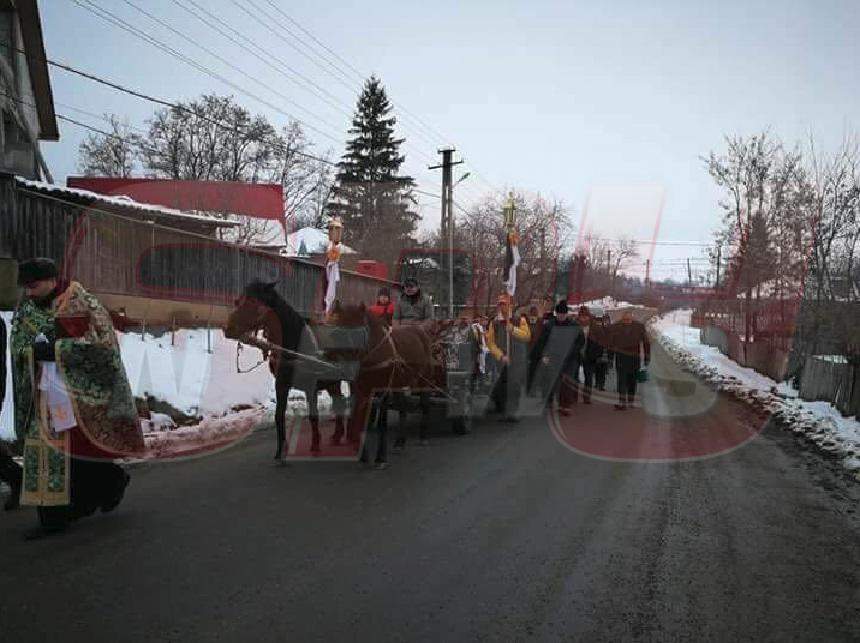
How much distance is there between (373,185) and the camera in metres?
52.8

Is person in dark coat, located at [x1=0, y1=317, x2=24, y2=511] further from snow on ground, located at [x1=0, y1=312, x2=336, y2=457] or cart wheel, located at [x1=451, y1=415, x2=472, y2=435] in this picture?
cart wheel, located at [x1=451, y1=415, x2=472, y2=435]

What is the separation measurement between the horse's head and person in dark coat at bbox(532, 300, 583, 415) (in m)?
6.77

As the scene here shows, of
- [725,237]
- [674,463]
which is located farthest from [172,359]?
[725,237]

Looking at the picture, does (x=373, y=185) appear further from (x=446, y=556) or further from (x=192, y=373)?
(x=446, y=556)

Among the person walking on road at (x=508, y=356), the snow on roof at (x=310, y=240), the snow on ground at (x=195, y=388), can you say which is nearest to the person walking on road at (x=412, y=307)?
the person walking on road at (x=508, y=356)

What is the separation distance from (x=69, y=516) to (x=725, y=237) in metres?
24.5

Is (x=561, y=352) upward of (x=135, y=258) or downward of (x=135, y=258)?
downward

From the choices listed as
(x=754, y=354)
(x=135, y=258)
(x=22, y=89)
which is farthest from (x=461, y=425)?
(x=22, y=89)

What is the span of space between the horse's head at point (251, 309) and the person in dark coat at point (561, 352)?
677 centimetres

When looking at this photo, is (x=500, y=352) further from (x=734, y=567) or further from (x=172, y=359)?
(x=734, y=567)

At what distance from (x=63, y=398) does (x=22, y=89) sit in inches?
848

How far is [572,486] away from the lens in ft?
21.5

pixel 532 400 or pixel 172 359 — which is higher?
pixel 172 359

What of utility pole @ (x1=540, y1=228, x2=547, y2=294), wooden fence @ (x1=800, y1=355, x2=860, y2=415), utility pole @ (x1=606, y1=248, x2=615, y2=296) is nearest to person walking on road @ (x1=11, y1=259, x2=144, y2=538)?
wooden fence @ (x1=800, y1=355, x2=860, y2=415)
